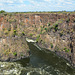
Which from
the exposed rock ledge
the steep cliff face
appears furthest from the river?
the steep cliff face

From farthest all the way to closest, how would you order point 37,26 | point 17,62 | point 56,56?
point 37,26, point 56,56, point 17,62

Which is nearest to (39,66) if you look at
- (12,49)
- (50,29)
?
(12,49)

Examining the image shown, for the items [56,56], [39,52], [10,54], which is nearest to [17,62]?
[10,54]

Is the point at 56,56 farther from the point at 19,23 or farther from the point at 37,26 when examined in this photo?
the point at 19,23

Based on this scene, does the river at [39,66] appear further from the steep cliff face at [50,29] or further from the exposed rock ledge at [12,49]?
the steep cliff face at [50,29]

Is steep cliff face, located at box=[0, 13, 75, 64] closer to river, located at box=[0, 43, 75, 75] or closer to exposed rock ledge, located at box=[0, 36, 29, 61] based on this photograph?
exposed rock ledge, located at box=[0, 36, 29, 61]

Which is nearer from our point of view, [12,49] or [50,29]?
[12,49]

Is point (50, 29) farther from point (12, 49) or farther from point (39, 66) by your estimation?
point (12, 49)
